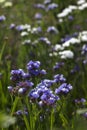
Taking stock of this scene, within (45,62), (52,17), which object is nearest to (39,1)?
(52,17)

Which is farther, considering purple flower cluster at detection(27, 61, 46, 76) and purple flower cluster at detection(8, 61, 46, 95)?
purple flower cluster at detection(27, 61, 46, 76)

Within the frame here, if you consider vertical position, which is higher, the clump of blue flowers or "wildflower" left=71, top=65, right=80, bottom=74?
the clump of blue flowers

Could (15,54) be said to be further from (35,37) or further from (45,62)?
(45,62)

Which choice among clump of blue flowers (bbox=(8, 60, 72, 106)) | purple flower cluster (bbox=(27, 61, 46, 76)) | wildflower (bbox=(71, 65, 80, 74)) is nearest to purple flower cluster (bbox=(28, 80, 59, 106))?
clump of blue flowers (bbox=(8, 60, 72, 106))

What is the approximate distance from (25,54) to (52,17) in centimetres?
237

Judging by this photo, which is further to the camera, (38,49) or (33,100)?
(38,49)

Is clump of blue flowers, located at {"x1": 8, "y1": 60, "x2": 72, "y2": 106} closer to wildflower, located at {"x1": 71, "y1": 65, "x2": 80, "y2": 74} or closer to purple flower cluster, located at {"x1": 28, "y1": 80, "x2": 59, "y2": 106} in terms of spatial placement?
purple flower cluster, located at {"x1": 28, "y1": 80, "x2": 59, "y2": 106}

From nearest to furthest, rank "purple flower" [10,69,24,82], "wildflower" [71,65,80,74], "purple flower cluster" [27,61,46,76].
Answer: "purple flower" [10,69,24,82] < "purple flower cluster" [27,61,46,76] < "wildflower" [71,65,80,74]

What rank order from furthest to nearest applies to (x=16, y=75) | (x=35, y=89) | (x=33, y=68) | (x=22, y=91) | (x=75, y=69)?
(x=75, y=69) → (x=33, y=68) → (x=16, y=75) → (x=35, y=89) → (x=22, y=91)

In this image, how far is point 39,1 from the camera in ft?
24.7

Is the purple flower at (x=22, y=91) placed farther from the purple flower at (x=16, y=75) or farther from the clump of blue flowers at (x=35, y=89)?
the purple flower at (x=16, y=75)

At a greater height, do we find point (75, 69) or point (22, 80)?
point (22, 80)

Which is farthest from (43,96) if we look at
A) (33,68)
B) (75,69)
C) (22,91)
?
(75,69)

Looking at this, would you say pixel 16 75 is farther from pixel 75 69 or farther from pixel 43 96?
pixel 75 69
